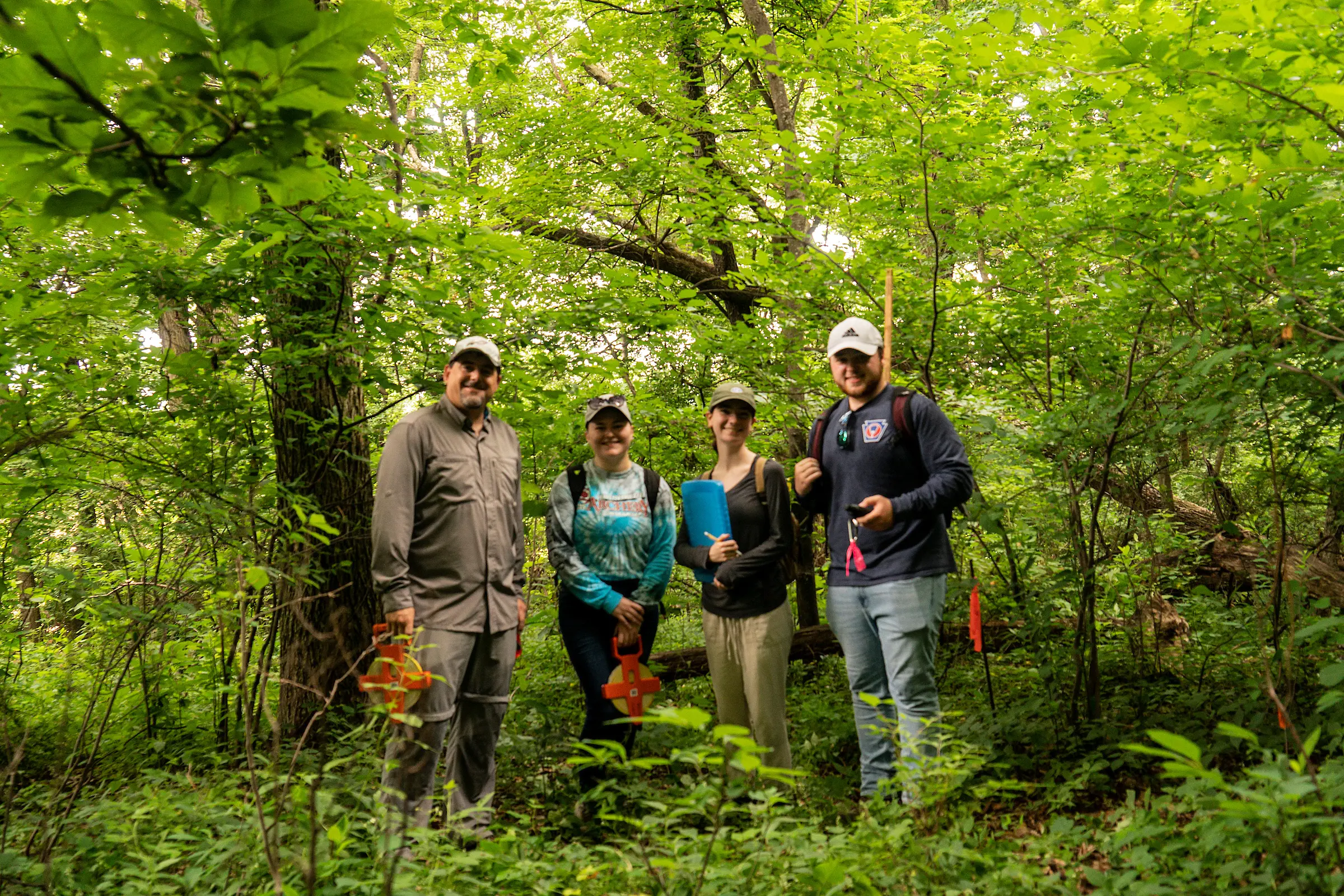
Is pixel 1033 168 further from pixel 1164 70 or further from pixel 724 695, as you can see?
pixel 724 695

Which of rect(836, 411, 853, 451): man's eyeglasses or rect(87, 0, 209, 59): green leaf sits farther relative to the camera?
rect(836, 411, 853, 451): man's eyeglasses

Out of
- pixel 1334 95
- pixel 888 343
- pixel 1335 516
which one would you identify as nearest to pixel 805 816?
pixel 888 343

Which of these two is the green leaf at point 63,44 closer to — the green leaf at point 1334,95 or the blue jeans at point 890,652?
the green leaf at point 1334,95

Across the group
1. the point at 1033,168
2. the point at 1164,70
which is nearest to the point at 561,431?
the point at 1033,168

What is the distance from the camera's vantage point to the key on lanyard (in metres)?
3.45

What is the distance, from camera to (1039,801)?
144 inches

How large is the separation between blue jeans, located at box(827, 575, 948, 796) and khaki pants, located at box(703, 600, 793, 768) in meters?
0.33

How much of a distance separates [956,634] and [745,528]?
3358mm

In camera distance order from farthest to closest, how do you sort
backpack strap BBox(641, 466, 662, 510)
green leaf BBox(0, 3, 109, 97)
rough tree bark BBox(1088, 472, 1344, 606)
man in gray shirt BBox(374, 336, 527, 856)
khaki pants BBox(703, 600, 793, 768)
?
rough tree bark BBox(1088, 472, 1344, 606), backpack strap BBox(641, 466, 662, 510), khaki pants BBox(703, 600, 793, 768), man in gray shirt BBox(374, 336, 527, 856), green leaf BBox(0, 3, 109, 97)

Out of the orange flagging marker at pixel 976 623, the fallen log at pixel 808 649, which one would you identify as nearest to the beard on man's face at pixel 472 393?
the orange flagging marker at pixel 976 623

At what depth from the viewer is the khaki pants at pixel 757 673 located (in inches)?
146

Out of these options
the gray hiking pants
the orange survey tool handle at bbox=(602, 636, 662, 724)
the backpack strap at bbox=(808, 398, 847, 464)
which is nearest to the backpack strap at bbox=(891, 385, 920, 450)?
the backpack strap at bbox=(808, 398, 847, 464)

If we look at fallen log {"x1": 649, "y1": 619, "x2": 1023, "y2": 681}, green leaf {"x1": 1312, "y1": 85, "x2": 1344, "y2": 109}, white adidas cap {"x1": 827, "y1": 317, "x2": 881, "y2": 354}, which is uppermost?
green leaf {"x1": 1312, "y1": 85, "x2": 1344, "y2": 109}

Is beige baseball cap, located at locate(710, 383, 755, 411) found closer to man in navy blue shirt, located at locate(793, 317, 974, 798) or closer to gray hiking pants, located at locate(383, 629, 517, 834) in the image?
man in navy blue shirt, located at locate(793, 317, 974, 798)
